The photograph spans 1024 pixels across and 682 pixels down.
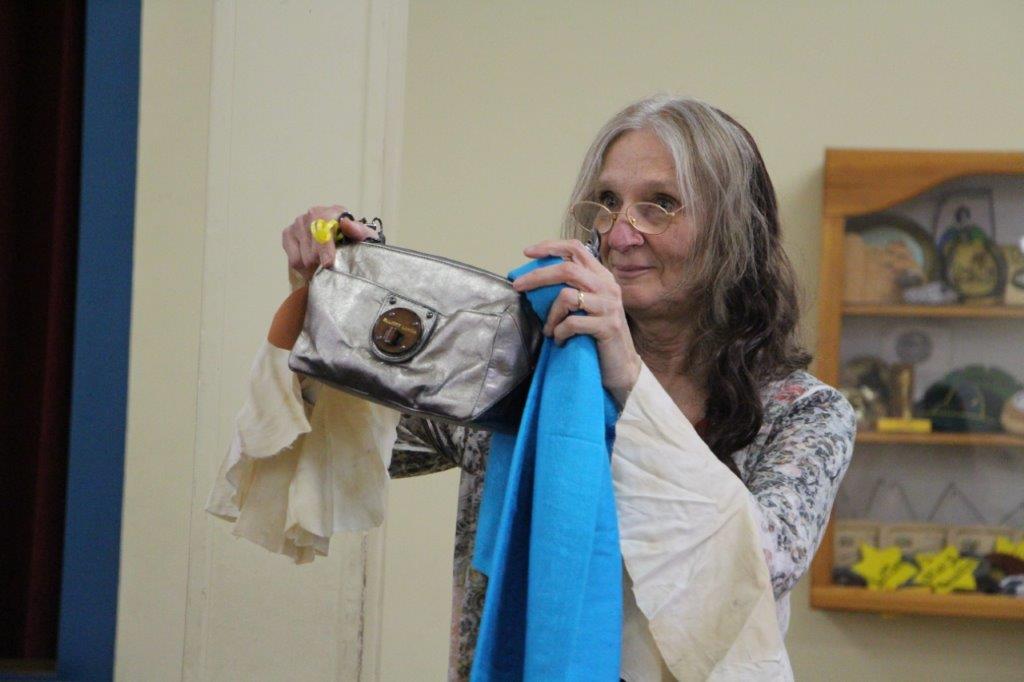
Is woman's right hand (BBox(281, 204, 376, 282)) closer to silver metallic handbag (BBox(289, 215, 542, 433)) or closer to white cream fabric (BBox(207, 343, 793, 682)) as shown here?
silver metallic handbag (BBox(289, 215, 542, 433))

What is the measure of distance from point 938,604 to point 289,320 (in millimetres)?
2012

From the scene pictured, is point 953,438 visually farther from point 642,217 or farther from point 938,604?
point 642,217

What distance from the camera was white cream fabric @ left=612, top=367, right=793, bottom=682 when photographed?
1189 millimetres

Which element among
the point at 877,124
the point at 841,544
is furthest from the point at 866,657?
the point at 877,124

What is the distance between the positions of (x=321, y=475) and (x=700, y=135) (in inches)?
24.7

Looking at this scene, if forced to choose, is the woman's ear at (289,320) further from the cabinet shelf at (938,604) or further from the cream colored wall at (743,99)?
the cabinet shelf at (938,604)

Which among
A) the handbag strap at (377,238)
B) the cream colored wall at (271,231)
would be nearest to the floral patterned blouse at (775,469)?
the handbag strap at (377,238)

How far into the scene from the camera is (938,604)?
2816mm

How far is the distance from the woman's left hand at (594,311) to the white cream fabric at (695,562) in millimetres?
66

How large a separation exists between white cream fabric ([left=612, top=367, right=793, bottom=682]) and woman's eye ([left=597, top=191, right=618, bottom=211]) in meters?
0.38

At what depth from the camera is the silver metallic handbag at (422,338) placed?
1.29m

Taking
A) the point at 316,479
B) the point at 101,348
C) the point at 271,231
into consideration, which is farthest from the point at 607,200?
the point at 101,348

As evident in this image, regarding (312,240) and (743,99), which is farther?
(743,99)

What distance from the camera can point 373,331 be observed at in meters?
1.31
